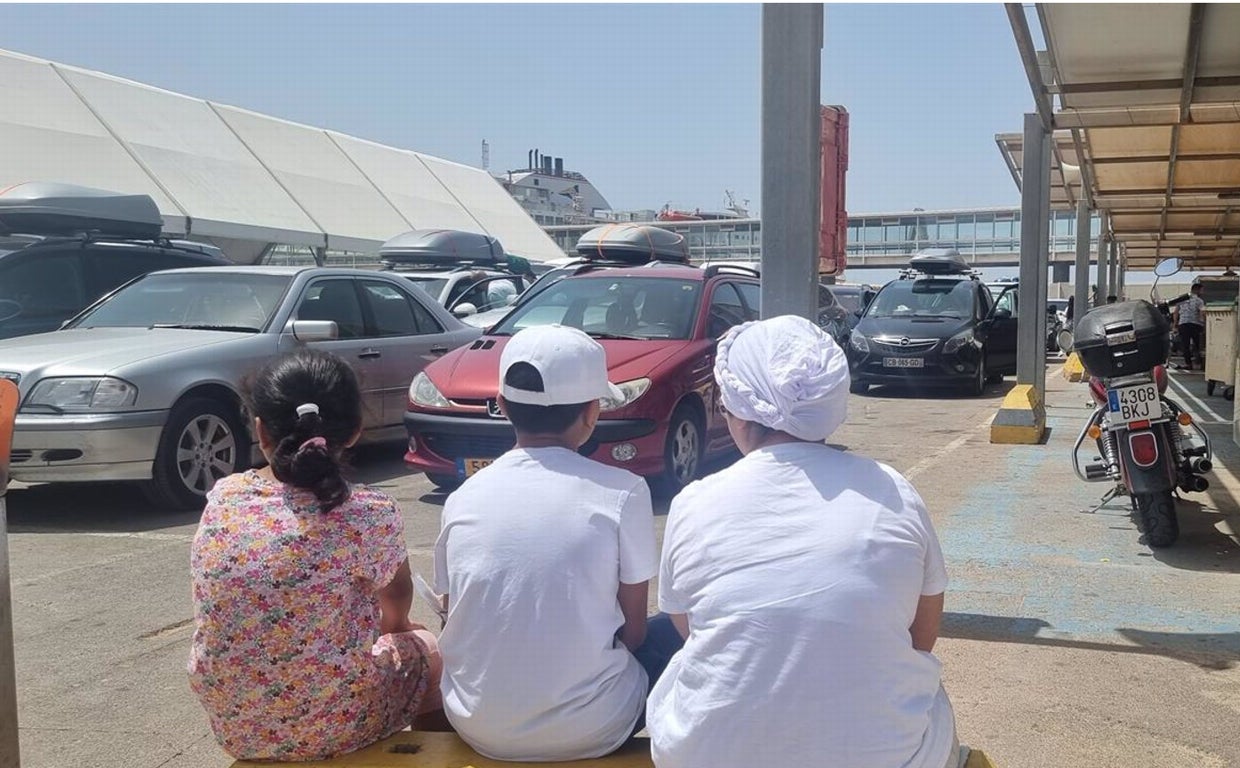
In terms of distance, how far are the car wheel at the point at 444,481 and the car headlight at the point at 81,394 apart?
1874 millimetres

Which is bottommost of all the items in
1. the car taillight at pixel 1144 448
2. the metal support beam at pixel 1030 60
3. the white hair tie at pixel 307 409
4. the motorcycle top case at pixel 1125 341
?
the car taillight at pixel 1144 448

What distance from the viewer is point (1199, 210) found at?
15000 mm

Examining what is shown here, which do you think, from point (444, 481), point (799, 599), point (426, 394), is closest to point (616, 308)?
point (426, 394)

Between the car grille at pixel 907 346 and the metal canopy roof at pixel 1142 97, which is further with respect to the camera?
the car grille at pixel 907 346

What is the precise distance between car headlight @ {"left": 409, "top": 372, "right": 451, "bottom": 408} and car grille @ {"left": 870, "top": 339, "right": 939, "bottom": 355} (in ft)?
32.1

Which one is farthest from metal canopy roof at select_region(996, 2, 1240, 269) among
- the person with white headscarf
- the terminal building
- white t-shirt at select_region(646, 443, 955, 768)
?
the terminal building

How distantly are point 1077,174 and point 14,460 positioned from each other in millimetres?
12881

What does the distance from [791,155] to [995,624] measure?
2.14 meters

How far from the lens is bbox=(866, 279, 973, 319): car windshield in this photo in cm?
1686

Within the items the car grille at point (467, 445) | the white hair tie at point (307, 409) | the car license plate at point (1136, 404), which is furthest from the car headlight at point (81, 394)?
the car license plate at point (1136, 404)

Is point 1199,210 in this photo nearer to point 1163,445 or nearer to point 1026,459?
point 1026,459

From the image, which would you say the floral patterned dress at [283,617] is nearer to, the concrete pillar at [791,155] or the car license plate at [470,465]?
the concrete pillar at [791,155]

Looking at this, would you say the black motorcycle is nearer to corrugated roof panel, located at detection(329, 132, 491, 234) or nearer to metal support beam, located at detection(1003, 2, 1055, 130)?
metal support beam, located at detection(1003, 2, 1055, 130)

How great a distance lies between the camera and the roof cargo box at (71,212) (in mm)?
9766
